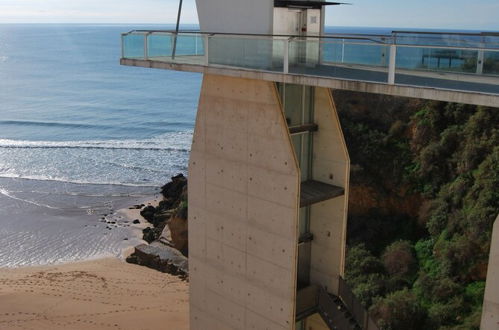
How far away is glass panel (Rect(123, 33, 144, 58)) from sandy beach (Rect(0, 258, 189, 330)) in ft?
39.5

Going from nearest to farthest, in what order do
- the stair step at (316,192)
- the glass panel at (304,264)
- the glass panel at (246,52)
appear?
the glass panel at (246,52)
the stair step at (316,192)
the glass panel at (304,264)

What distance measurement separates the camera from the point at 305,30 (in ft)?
42.1

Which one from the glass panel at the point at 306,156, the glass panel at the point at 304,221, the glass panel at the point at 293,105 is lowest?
Answer: the glass panel at the point at 304,221

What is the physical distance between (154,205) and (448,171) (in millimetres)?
21133

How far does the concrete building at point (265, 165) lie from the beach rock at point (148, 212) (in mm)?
22920

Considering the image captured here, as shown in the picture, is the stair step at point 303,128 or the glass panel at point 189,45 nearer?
the glass panel at point 189,45

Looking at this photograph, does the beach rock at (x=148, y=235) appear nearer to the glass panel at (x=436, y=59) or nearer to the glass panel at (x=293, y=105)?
the glass panel at (x=293, y=105)

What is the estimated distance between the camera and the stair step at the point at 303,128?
496 inches

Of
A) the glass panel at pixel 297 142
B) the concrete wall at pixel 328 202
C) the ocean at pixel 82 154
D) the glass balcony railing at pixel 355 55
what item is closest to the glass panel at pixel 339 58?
the glass balcony railing at pixel 355 55

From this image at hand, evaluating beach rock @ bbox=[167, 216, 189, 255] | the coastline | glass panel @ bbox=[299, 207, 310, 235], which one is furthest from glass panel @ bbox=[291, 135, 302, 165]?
beach rock @ bbox=[167, 216, 189, 255]

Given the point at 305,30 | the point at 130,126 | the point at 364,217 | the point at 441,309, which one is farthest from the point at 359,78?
the point at 130,126

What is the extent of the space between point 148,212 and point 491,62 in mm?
30847

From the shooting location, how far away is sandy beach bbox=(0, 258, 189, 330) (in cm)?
2214

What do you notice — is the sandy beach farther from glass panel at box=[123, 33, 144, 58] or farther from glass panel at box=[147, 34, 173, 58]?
glass panel at box=[147, 34, 173, 58]
